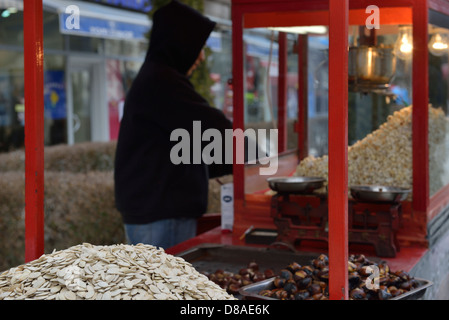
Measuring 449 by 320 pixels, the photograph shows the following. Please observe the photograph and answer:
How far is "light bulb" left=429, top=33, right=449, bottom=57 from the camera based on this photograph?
344 centimetres

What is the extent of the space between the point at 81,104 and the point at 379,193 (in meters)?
7.80

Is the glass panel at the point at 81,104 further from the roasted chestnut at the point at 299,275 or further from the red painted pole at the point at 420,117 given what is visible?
the roasted chestnut at the point at 299,275

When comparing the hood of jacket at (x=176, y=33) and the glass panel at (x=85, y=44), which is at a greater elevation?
A: the glass panel at (x=85, y=44)

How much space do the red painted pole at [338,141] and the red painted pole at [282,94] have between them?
226 cm

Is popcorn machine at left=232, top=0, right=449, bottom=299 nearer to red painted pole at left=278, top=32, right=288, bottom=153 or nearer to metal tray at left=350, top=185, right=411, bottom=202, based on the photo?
metal tray at left=350, top=185, right=411, bottom=202

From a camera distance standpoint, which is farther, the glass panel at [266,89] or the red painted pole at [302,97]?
the red painted pole at [302,97]

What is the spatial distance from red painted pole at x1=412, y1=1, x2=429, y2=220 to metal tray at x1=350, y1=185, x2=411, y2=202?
0.37 ft

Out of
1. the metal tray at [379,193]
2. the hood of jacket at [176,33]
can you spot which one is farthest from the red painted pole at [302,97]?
the metal tray at [379,193]

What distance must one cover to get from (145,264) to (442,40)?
2.60m

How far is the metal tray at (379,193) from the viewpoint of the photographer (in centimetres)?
312

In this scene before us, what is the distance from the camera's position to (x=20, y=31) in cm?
855

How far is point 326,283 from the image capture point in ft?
7.39

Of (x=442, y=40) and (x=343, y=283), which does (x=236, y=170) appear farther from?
(x=343, y=283)
